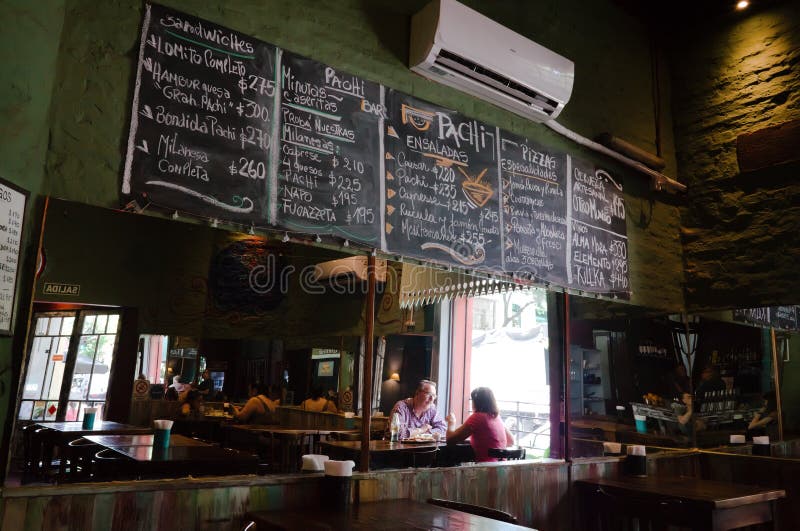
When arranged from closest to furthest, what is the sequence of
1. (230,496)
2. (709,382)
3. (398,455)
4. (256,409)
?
1. (230,496)
2. (256,409)
3. (398,455)
4. (709,382)

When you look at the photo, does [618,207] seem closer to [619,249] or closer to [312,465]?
[619,249]

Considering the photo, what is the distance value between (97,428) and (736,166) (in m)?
4.80

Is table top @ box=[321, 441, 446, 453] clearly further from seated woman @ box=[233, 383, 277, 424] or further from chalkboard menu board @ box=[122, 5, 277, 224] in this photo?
chalkboard menu board @ box=[122, 5, 277, 224]

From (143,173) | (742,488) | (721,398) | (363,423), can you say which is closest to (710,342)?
(721,398)

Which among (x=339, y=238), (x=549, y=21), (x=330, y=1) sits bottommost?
(x=339, y=238)

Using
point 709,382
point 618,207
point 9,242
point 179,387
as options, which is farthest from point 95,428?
point 709,382

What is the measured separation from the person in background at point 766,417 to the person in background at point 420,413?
8.18ft

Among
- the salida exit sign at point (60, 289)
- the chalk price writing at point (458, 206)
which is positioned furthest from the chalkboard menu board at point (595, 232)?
the salida exit sign at point (60, 289)

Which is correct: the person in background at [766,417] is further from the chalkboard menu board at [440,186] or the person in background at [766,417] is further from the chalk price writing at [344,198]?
the chalk price writing at [344,198]

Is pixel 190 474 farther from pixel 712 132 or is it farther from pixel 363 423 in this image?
pixel 712 132

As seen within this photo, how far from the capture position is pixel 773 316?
180 inches

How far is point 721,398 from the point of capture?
15.1 ft

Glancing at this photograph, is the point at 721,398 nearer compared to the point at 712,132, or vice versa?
the point at 721,398

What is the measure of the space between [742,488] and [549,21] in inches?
133
